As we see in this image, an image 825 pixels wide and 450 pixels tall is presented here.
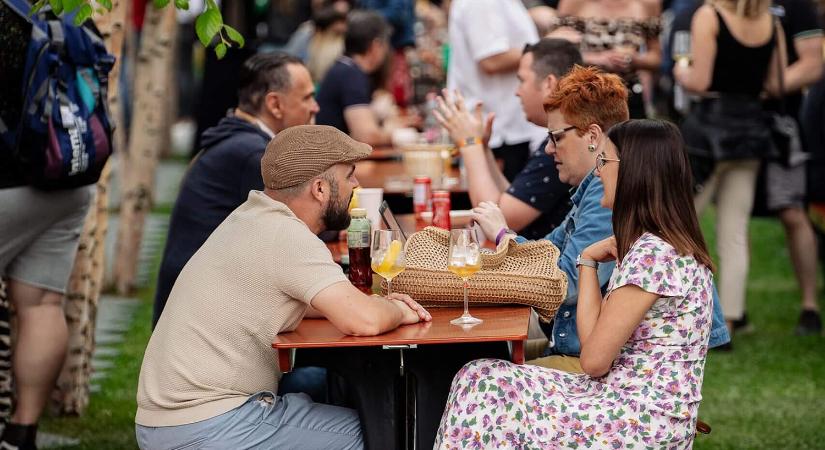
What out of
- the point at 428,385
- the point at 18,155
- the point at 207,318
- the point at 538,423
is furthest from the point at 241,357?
the point at 18,155

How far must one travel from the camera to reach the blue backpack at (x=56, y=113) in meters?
4.55

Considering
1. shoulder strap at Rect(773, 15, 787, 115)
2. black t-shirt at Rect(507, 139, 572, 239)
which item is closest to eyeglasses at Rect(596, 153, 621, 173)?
black t-shirt at Rect(507, 139, 572, 239)

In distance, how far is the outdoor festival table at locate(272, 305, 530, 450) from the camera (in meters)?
3.34

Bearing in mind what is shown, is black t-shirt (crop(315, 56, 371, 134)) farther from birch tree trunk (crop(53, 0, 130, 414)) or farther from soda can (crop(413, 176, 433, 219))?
soda can (crop(413, 176, 433, 219))

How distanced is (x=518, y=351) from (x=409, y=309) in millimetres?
328

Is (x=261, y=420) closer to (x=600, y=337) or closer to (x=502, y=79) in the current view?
(x=600, y=337)

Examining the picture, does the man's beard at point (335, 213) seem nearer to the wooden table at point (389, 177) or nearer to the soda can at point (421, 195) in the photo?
the soda can at point (421, 195)

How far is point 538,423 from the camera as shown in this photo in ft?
11.2

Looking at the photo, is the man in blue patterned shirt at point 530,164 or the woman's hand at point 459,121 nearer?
the man in blue patterned shirt at point 530,164

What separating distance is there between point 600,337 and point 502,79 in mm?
3681

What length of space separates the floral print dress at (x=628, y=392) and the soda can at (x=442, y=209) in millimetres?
1391

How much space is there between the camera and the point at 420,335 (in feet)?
11.1

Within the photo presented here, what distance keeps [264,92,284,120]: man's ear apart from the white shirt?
197cm

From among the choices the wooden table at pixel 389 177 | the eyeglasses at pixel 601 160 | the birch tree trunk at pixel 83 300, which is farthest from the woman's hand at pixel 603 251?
the birch tree trunk at pixel 83 300
